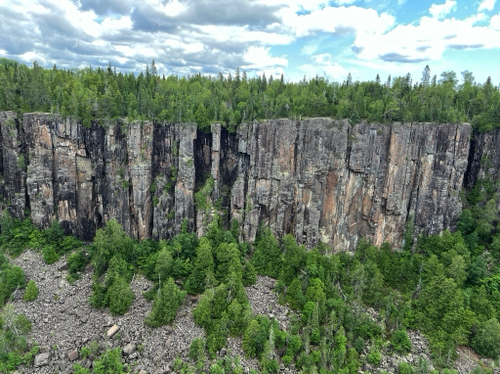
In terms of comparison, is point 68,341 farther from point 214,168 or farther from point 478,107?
point 478,107

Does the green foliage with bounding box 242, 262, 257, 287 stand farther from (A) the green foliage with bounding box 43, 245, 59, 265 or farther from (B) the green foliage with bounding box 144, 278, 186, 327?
(A) the green foliage with bounding box 43, 245, 59, 265

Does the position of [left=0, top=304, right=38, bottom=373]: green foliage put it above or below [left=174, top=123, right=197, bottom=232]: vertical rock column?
below

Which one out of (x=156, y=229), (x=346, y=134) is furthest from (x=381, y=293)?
(x=156, y=229)

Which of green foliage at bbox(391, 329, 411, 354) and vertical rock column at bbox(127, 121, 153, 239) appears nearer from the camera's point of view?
green foliage at bbox(391, 329, 411, 354)

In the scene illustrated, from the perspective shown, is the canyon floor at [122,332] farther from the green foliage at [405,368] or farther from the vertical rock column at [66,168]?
the vertical rock column at [66,168]

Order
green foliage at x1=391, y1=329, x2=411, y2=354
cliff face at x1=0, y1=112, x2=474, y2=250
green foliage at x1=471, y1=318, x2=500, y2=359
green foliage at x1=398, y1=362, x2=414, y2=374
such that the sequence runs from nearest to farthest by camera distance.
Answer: green foliage at x1=398, y1=362, x2=414, y2=374 < green foliage at x1=471, y1=318, x2=500, y2=359 < green foliage at x1=391, y1=329, x2=411, y2=354 < cliff face at x1=0, y1=112, x2=474, y2=250

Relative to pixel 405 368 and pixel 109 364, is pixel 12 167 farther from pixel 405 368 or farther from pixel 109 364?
pixel 405 368

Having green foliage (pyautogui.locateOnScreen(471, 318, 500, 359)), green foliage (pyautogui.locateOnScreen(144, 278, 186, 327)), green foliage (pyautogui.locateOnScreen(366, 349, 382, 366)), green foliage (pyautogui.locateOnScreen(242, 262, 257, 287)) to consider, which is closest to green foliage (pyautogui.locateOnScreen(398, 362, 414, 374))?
green foliage (pyautogui.locateOnScreen(366, 349, 382, 366))
